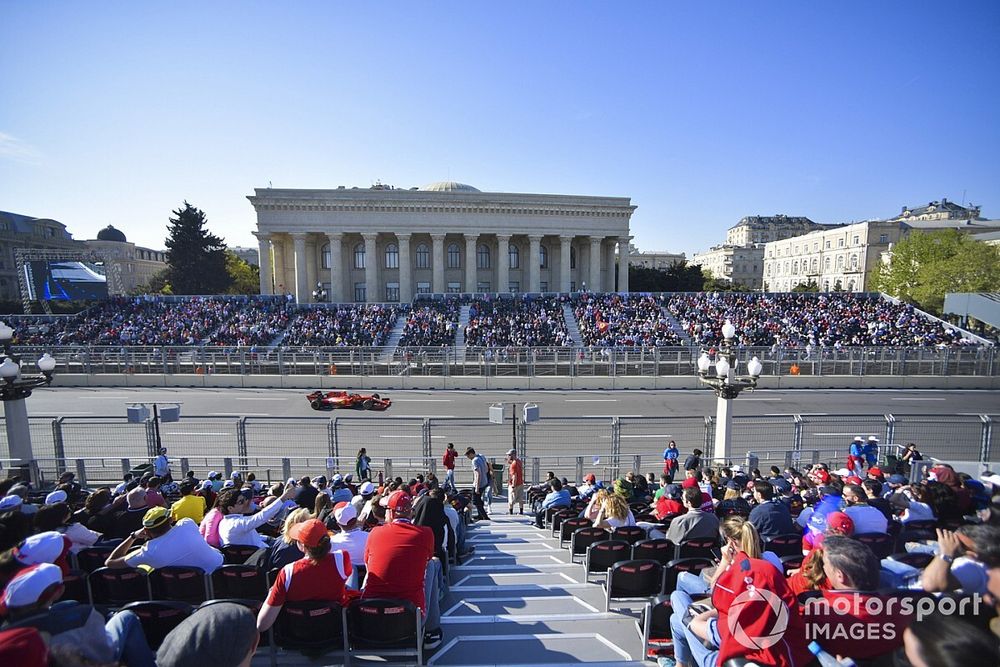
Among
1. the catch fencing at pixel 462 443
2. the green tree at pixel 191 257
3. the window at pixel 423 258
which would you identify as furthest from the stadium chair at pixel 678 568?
the green tree at pixel 191 257

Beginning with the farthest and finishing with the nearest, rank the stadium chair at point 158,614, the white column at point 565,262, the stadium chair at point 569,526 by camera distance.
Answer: the white column at point 565,262 < the stadium chair at point 569,526 < the stadium chair at point 158,614

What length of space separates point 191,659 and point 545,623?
129 inches

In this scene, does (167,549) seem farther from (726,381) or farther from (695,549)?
(726,381)

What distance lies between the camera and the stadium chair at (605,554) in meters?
4.93

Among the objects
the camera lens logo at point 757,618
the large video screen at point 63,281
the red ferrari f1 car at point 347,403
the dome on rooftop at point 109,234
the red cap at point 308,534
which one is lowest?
the red ferrari f1 car at point 347,403

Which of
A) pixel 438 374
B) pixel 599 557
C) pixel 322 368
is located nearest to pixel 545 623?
pixel 599 557

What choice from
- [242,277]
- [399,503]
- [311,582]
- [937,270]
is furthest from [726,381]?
[242,277]

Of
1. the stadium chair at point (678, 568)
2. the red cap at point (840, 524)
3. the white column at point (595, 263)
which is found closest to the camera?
the stadium chair at point (678, 568)

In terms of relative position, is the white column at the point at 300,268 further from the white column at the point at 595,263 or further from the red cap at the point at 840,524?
the red cap at the point at 840,524

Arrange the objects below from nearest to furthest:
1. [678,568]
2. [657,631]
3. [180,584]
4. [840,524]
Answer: [657,631], [180,584], [678,568], [840,524]

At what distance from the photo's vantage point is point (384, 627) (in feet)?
11.4

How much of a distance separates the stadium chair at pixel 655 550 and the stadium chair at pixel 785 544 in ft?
3.48

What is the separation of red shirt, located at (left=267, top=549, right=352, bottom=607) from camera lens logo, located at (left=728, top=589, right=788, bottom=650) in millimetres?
2760

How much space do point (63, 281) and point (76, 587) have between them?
55904 millimetres
